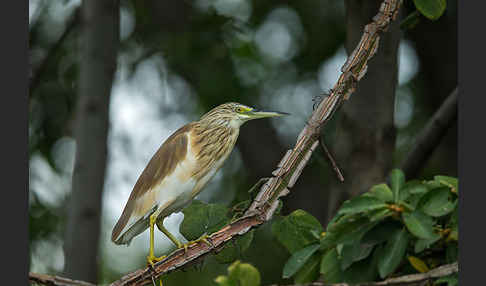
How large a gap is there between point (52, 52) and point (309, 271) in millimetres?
1229

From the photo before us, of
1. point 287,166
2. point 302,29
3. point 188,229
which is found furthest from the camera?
point 302,29

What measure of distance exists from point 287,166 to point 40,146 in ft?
2.97

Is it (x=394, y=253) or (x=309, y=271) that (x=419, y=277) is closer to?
(x=394, y=253)

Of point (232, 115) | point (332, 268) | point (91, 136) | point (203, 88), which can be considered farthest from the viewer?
point (203, 88)

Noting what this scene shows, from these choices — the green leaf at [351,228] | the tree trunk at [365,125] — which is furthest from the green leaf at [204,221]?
the tree trunk at [365,125]

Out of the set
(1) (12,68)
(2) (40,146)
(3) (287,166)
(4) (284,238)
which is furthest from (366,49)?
(2) (40,146)

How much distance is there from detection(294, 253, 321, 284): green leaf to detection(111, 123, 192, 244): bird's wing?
0.93 ft

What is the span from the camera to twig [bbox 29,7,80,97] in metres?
1.75

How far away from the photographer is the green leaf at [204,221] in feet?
3.34

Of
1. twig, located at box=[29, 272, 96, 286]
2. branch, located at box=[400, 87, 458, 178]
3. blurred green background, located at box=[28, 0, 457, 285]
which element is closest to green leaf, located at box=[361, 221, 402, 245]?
twig, located at box=[29, 272, 96, 286]

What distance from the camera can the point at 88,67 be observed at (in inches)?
64.0

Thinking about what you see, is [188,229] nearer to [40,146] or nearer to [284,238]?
[284,238]

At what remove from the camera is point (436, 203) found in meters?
0.88

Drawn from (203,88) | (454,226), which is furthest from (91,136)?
(454,226)
